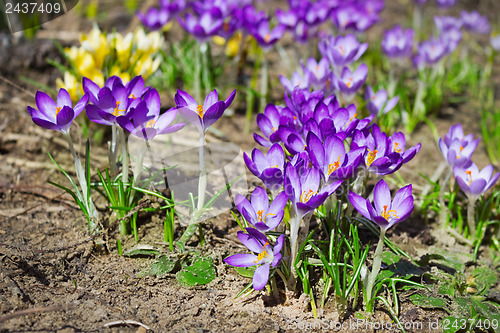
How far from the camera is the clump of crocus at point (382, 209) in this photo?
137 centimetres

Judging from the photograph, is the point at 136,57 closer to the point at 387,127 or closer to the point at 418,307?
the point at 387,127

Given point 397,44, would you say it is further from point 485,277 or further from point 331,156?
point 331,156

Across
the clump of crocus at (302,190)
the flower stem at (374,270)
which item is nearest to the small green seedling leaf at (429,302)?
the flower stem at (374,270)

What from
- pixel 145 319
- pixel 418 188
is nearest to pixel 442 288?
pixel 418 188

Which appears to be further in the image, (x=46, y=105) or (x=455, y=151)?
(x=455, y=151)

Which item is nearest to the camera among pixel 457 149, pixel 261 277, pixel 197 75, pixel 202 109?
pixel 261 277

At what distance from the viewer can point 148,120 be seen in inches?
63.0

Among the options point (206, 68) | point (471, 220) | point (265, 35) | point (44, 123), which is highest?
point (265, 35)

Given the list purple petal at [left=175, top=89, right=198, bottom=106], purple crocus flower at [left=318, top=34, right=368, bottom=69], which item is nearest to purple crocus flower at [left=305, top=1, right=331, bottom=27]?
purple crocus flower at [left=318, top=34, right=368, bottom=69]

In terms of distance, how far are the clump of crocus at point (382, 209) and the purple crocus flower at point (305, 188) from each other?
11cm

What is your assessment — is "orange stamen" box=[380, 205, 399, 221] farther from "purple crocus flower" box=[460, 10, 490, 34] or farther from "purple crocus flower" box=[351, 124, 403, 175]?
"purple crocus flower" box=[460, 10, 490, 34]

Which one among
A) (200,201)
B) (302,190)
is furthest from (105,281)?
(302,190)

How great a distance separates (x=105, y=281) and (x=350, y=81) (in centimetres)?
145

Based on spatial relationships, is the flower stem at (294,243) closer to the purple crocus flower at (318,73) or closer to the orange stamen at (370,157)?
the orange stamen at (370,157)
